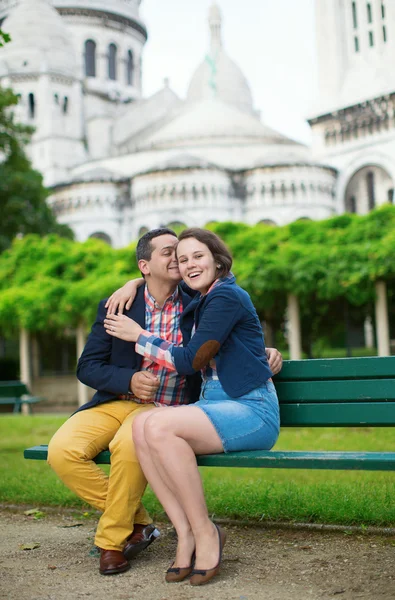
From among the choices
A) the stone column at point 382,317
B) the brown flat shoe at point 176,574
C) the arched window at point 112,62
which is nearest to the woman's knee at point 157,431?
the brown flat shoe at point 176,574

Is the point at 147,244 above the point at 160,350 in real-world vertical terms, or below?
above

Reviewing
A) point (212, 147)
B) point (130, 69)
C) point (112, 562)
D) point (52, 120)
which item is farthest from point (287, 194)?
point (112, 562)

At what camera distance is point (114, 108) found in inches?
2516

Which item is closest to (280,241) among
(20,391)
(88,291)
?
(88,291)

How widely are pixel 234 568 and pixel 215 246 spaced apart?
139 cm

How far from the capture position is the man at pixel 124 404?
3.18m

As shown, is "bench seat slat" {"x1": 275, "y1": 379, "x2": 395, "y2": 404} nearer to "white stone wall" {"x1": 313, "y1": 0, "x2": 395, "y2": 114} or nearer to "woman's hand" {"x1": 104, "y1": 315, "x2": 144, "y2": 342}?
"woman's hand" {"x1": 104, "y1": 315, "x2": 144, "y2": 342}

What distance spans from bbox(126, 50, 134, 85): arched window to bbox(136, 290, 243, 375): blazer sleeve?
67123 mm

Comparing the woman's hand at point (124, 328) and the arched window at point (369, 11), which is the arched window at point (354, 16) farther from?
the woman's hand at point (124, 328)

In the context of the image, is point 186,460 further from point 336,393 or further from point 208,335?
point 336,393

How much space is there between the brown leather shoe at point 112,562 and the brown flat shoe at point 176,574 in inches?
9.4

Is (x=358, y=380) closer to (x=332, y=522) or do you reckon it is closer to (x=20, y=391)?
(x=332, y=522)

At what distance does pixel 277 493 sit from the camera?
14.2ft

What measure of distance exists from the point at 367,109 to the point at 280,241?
33094mm
